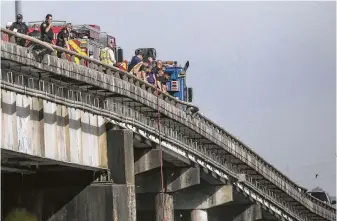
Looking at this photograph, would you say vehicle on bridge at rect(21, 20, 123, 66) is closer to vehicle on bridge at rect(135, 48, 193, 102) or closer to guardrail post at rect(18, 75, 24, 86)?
vehicle on bridge at rect(135, 48, 193, 102)

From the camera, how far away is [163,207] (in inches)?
2094

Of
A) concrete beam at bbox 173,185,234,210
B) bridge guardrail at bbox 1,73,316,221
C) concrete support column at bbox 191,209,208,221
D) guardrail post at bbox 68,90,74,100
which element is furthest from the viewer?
concrete support column at bbox 191,209,208,221

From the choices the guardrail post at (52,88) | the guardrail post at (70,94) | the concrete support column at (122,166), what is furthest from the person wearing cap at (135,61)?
the guardrail post at (52,88)

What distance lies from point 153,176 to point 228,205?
11.2 meters

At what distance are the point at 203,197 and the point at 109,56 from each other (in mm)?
15403

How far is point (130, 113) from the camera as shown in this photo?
4638 centimetres

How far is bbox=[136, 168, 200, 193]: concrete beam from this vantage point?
5344 centimetres

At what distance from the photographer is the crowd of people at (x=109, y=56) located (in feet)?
126

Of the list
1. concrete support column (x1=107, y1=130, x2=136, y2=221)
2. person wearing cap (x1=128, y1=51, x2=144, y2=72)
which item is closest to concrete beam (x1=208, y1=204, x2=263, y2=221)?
person wearing cap (x1=128, y1=51, x2=144, y2=72)

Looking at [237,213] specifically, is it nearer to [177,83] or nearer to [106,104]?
[177,83]

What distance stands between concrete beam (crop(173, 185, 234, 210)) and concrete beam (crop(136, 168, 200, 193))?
152 inches

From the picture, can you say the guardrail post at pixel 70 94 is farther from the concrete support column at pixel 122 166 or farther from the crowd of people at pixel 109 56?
the concrete support column at pixel 122 166

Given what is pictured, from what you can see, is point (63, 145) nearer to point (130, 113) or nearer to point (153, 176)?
point (130, 113)

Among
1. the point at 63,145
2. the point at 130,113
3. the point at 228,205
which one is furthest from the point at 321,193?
the point at 63,145
